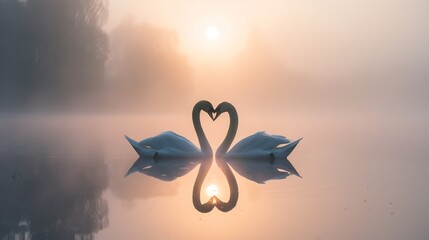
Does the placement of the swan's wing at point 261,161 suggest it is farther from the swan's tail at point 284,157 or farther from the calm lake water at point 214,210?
the calm lake water at point 214,210

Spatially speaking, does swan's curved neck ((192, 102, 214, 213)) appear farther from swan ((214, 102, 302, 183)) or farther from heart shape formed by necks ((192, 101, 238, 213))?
swan ((214, 102, 302, 183))

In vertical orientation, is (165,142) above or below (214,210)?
above

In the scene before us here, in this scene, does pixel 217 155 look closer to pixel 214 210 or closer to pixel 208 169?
pixel 208 169

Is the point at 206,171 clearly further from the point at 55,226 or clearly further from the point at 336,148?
the point at 336,148

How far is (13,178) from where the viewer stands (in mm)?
8727

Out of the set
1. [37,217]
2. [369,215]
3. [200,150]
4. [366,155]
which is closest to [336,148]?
[366,155]

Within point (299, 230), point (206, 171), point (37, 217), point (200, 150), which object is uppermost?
point (200, 150)

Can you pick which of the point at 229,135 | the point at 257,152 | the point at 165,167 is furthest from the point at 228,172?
the point at 229,135

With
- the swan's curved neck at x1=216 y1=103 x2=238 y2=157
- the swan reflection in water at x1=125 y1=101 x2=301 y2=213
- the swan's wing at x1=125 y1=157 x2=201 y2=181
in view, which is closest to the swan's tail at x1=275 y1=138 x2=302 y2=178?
the swan reflection in water at x1=125 y1=101 x2=301 y2=213

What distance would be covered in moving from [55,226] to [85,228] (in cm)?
32

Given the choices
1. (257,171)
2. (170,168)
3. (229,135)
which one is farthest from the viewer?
(229,135)

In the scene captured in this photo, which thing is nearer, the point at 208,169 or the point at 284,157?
the point at 208,169

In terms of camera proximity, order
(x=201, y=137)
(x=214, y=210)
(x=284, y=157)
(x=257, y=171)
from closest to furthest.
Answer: (x=214, y=210) → (x=257, y=171) → (x=284, y=157) → (x=201, y=137)

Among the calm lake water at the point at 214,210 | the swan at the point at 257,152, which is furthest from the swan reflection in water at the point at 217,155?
the calm lake water at the point at 214,210
